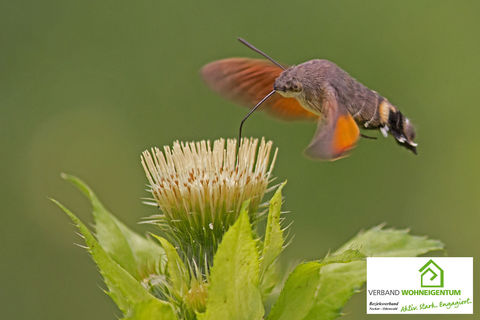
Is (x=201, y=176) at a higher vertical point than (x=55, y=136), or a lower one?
lower

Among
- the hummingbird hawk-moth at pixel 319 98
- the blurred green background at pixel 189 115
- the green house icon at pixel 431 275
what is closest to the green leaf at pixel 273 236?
the hummingbird hawk-moth at pixel 319 98

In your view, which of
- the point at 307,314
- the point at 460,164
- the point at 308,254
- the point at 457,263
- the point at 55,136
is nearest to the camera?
the point at 307,314

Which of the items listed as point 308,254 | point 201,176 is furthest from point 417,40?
point 201,176

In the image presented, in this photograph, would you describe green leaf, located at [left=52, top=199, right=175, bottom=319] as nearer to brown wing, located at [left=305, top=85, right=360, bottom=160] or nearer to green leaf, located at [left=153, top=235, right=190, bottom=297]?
green leaf, located at [left=153, top=235, right=190, bottom=297]

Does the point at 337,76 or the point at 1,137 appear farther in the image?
the point at 1,137

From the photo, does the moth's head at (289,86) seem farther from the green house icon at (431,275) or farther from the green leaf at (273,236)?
the green house icon at (431,275)

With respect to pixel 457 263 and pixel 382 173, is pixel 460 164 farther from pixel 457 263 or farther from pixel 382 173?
pixel 457 263

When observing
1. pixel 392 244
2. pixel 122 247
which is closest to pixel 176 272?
pixel 122 247
